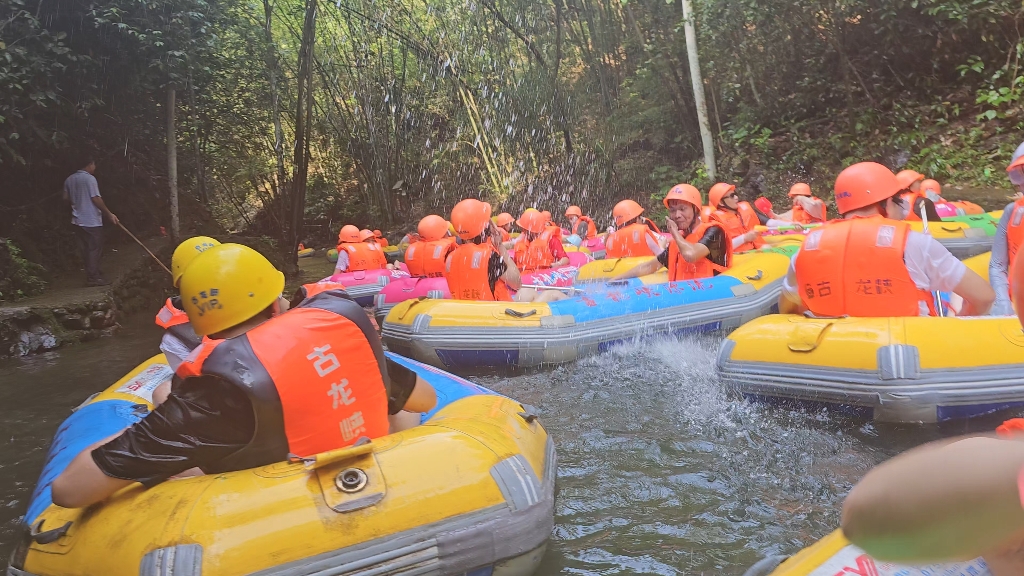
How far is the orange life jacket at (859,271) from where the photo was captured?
12.7 feet

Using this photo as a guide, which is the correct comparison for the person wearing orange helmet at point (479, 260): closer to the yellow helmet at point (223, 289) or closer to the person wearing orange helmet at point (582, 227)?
the yellow helmet at point (223, 289)

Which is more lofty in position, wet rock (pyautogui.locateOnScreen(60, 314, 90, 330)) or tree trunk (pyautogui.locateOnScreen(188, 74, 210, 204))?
tree trunk (pyautogui.locateOnScreen(188, 74, 210, 204))

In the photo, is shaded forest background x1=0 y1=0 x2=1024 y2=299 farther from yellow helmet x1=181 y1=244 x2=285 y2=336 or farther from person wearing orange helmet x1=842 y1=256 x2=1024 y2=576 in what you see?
person wearing orange helmet x1=842 y1=256 x2=1024 y2=576

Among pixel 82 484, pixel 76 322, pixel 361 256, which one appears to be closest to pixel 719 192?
pixel 361 256

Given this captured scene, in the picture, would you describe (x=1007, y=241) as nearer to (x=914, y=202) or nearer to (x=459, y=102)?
(x=914, y=202)

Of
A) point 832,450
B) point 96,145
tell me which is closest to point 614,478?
point 832,450

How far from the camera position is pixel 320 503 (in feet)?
7.54

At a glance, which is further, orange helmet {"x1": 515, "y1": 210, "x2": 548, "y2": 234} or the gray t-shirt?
orange helmet {"x1": 515, "y1": 210, "x2": 548, "y2": 234}

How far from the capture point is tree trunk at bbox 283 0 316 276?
1296cm

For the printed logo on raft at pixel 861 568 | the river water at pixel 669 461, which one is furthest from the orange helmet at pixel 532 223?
the printed logo on raft at pixel 861 568

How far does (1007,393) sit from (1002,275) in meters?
0.84

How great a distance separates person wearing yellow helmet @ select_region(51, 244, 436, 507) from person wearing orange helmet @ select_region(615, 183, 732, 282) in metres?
3.84

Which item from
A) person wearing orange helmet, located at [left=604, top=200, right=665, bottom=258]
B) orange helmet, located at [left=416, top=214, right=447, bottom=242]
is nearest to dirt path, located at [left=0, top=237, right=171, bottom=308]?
orange helmet, located at [left=416, top=214, right=447, bottom=242]

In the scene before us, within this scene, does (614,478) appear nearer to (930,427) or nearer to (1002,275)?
(930,427)
